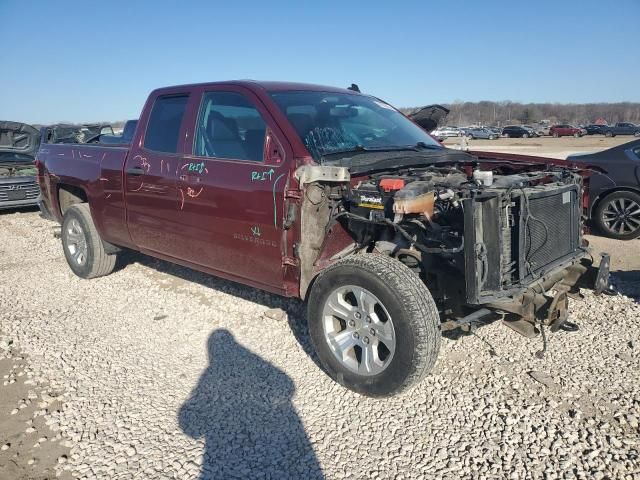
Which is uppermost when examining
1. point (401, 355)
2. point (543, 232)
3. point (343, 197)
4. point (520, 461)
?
point (343, 197)

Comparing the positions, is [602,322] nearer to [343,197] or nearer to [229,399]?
[343,197]

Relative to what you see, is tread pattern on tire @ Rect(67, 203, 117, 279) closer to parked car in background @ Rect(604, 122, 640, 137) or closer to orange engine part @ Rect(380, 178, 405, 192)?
orange engine part @ Rect(380, 178, 405, 192)

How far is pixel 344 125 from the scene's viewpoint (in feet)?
12.9

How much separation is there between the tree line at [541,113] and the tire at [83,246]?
106 meters

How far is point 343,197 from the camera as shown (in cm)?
346

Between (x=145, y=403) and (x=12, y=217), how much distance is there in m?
9.07

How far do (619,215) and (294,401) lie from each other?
620 cm

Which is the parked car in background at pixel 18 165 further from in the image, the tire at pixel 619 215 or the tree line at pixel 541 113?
the tree line at pixel 541 113

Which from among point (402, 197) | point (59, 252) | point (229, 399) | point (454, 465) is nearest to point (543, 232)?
point (402, 197)

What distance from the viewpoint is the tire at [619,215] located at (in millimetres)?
7004

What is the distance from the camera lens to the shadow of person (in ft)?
8.35

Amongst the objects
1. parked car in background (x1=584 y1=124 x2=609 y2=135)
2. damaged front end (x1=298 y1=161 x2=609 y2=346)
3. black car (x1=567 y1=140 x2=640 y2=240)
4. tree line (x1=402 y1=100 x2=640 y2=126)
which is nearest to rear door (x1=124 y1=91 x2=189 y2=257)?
damaged front end (x1=298 y1=161 x2=609 y2=346)

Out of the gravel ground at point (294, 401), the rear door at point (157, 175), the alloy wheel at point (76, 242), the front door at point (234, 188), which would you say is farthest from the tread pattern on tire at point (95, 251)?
the front door at point (234, 188)

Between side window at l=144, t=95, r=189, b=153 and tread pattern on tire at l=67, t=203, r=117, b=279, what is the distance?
1.46m
